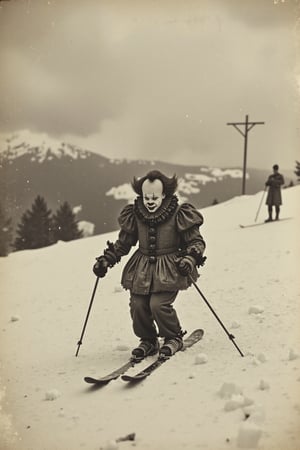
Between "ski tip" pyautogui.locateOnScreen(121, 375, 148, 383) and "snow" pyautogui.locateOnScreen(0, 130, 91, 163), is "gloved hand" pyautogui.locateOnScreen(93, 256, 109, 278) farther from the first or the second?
"snow" pyautogui.locateOnScreen(0, 130, 91, 163)

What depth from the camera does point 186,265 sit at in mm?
2172

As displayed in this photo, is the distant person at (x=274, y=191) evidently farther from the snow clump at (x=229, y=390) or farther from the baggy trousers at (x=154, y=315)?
the snow clump at (x=229, y=390)

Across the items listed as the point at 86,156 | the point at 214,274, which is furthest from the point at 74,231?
the point at 214,274

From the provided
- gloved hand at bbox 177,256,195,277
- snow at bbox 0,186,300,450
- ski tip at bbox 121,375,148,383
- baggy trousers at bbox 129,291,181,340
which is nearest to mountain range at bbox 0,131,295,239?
snow at bbox 0,186,300,450

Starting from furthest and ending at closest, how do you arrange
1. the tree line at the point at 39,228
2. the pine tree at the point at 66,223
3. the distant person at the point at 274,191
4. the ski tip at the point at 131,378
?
the pine tree at the point at 66,223, the tree line at the point at 39,228, the distant person at the point at 274,191, the ski tip at the point at 131,378

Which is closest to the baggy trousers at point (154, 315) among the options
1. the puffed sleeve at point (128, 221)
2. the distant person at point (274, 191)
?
the puffed sleeve at point (128, 221)

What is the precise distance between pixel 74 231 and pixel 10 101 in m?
1.02

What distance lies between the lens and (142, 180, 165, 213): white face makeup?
2217 millimetres

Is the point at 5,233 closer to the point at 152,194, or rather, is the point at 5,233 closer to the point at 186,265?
the point at 152,194

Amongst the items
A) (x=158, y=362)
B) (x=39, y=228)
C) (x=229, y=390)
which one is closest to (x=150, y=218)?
(x=158, y=362)

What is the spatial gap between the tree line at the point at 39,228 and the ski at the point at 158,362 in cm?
104

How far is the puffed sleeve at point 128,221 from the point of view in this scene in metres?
2.32

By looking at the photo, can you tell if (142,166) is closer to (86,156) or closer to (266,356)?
(86,156)

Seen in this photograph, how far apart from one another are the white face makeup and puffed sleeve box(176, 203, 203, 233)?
0.09 meters
